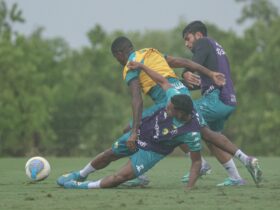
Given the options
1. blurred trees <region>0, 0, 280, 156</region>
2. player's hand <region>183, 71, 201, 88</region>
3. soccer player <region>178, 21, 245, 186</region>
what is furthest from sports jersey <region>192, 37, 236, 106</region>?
blurred trees <region>0, 0, 280, 156</region>

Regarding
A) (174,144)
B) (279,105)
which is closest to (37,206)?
(174,144)

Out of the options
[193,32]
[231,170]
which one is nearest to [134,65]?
[193,32]

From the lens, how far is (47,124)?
201 ft

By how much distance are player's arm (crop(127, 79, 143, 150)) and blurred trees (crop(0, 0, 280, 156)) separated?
123 ft

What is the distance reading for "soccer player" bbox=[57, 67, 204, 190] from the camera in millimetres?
11969

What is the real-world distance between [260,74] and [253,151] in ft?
26.4

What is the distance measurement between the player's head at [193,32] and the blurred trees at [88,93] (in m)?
36.1

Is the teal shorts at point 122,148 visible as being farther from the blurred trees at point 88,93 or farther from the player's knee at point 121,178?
the blurred trees at point 88,93

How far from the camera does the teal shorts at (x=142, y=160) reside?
482 inches

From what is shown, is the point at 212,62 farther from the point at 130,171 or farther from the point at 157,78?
the point at 130,171

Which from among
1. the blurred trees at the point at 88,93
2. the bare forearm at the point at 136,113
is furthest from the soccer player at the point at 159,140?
the blurred trees at the point at 88,93

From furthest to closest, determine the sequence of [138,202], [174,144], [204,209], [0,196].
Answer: [174,144] → [0,196] → [138,202] → [204,209]

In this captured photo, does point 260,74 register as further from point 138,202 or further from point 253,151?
point 138,202

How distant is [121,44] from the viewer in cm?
1273
